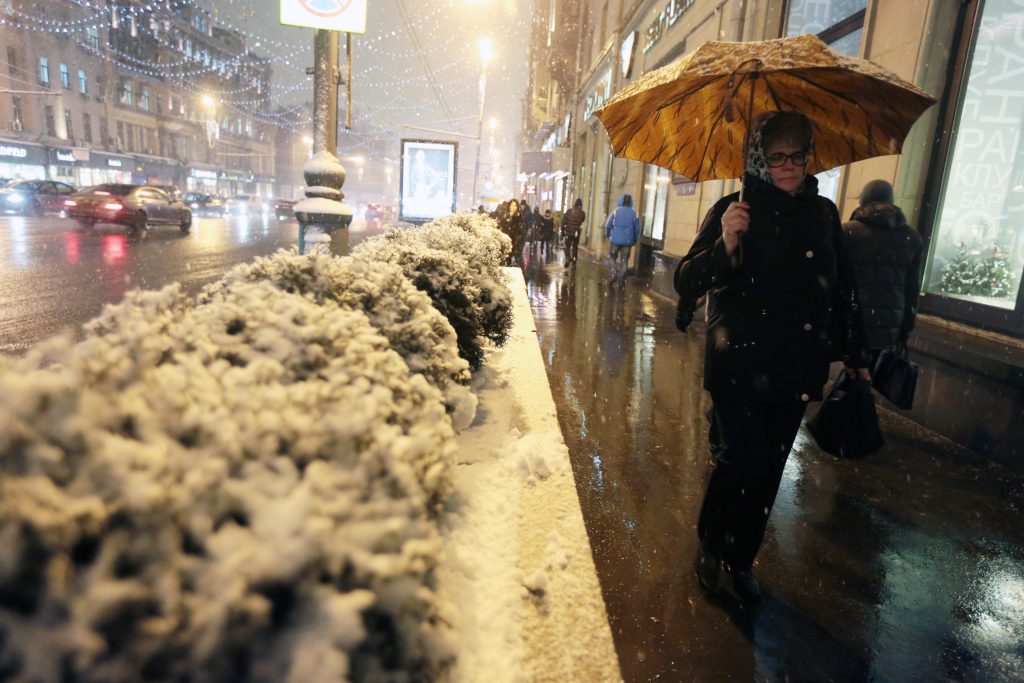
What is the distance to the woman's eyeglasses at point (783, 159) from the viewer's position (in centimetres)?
255

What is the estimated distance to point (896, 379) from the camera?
4129 millimetres

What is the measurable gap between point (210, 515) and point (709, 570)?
251 cm

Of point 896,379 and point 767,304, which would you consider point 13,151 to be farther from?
point 896,379

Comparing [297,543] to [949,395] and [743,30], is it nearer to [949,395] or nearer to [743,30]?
[949,395]

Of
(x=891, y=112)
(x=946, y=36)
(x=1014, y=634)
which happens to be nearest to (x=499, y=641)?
(x=1014, y=634)

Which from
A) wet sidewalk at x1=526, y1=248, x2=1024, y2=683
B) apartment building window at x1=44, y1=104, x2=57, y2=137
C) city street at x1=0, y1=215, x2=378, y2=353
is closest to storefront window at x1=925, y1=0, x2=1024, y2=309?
wet sidewalk at x1=526, y1=248, x2=1024, y2=683

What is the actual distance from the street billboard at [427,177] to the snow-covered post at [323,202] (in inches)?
359

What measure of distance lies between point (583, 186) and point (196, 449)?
2937 cm

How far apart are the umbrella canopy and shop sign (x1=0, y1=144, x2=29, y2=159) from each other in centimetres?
5382

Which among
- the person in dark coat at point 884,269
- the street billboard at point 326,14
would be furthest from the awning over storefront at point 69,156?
the person in dark coat at point 884,269

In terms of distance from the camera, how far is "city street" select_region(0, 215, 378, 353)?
7.76 m

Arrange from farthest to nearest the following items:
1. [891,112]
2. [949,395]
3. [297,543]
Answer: [949,395]
[891,112]
[297,543]

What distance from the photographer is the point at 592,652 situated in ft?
6.52

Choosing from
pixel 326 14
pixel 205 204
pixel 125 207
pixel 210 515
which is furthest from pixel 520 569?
pixel 205 204
